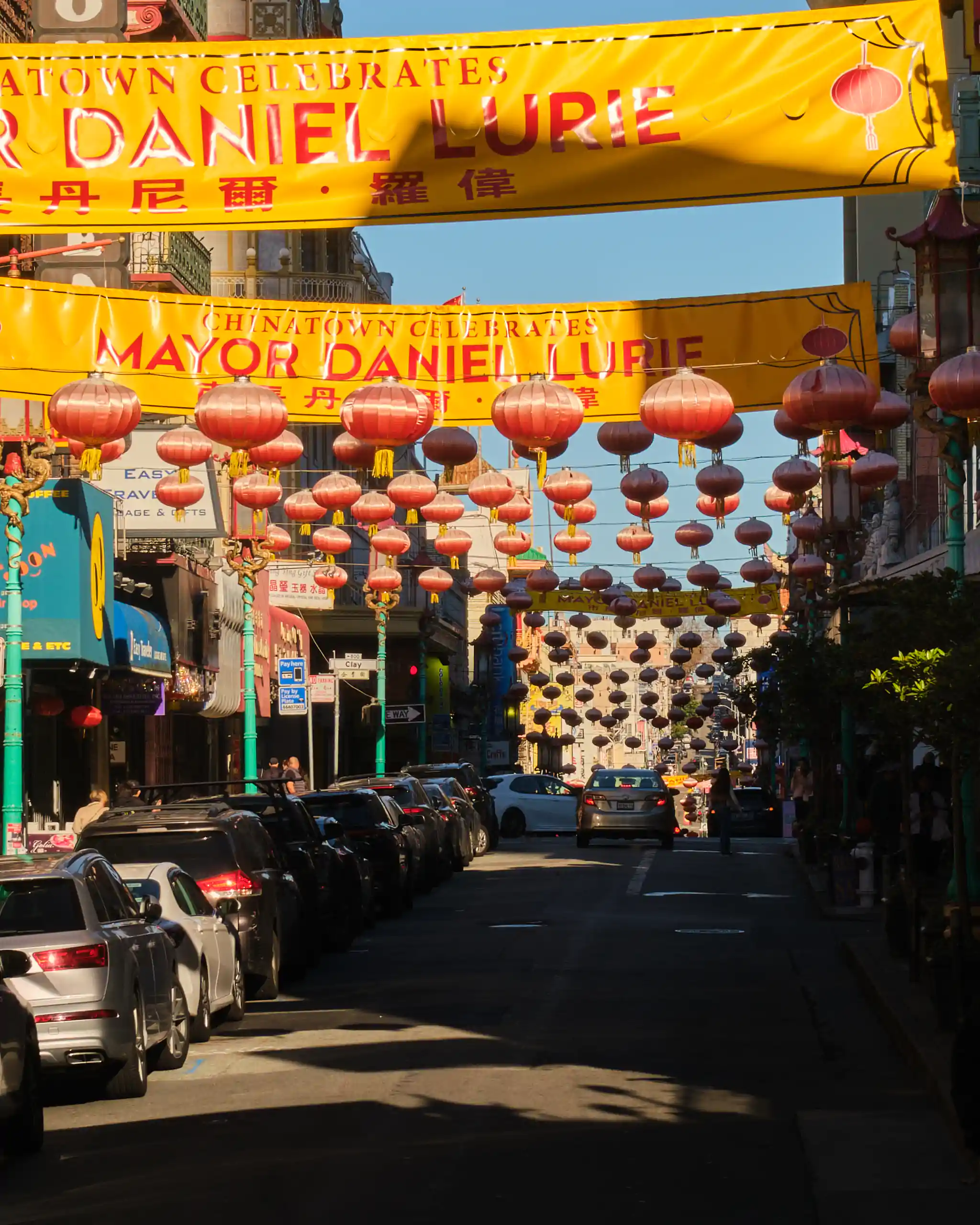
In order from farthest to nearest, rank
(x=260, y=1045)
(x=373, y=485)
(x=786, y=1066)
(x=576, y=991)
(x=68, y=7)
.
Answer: (x=373, y=485) < (x=68, y=7) < (x=576, y=991) < (x=260, y=1045) < (x=786, y=1066)

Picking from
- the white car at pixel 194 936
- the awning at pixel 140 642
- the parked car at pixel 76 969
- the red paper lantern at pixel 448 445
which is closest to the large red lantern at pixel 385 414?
the red paper lantern at pixel 448 445

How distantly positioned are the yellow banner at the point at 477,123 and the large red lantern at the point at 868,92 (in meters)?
0.01

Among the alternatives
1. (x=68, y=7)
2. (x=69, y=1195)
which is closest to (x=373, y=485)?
(x=68, y=7)

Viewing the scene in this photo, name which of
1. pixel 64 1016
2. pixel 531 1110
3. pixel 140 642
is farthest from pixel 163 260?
pixel 531 1110

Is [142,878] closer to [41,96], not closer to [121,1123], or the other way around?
[121,1123]

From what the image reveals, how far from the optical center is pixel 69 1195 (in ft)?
31.7

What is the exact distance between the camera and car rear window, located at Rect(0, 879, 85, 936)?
1248 centimetres

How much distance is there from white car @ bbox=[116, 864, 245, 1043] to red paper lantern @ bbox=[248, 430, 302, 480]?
543 centimetres

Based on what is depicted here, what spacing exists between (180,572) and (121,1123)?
93.4 ft

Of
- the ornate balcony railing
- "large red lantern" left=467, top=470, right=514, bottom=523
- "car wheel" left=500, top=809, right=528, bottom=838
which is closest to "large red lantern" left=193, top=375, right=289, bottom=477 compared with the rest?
"large red lantern" left=467, top=470, right=514, bottom=523

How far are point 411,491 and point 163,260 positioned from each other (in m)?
→ 19.3

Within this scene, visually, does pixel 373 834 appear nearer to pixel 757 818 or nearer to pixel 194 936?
pixel 194 936

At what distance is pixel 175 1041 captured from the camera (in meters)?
14.4

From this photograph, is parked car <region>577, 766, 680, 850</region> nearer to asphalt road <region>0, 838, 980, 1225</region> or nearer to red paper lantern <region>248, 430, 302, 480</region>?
asphalt road <region>0, 838, 980, 1225</region>
